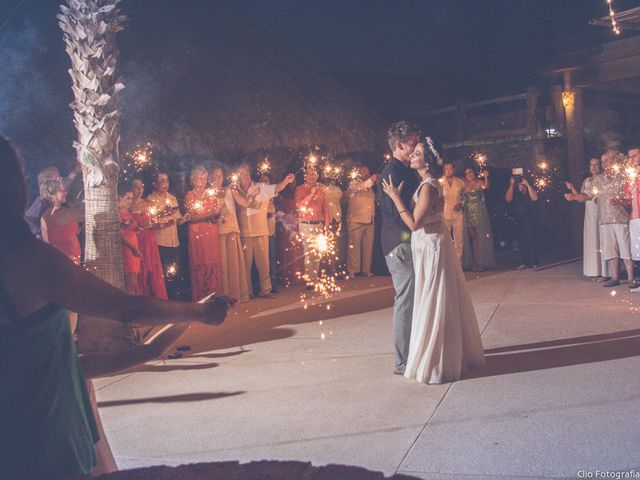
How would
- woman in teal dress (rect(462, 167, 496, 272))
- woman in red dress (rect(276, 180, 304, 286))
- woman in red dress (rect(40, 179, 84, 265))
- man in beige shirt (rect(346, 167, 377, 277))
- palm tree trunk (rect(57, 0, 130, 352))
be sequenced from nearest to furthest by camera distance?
palm tree trunk (rect(57, 0, 130, 352)) → woman in red dress (rect(40, 179, 84, 265)) → woman in red dress (rect(276, 180, 304, 286)) → man in beige shirt (rect(346, 167, 377, 277)) → woman in teal dress (rect(462, 167, 496, 272))

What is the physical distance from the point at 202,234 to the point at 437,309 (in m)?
5.75

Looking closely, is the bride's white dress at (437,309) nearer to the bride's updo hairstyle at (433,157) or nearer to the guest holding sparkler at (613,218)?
the bride's updo hairstyle at (433,157)

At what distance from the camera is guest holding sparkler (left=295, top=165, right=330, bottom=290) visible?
12203mm

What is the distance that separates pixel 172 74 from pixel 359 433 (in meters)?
9.35

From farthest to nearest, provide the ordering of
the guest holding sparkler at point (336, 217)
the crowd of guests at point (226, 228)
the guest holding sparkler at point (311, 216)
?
the guest holding sparkler at point (336, 217) → the guest holding sparkler at point (311, 216) → the crowd of guests at point (226, 228)

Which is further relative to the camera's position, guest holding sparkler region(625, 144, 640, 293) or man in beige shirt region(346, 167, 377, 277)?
man in beige shirt region(346, 167, 377, 277)

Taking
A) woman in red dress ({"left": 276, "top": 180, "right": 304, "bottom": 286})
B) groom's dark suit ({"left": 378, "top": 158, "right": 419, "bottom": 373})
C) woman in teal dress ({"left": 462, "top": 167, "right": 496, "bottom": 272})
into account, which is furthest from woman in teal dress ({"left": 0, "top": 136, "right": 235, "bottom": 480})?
woman in teal dress ({"left": 462, "top": 167, "right": 496, "bottom": 272})

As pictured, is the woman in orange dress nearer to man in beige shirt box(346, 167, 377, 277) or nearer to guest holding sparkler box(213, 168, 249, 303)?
guest holding sparkler box(213, 168, 249, 303)

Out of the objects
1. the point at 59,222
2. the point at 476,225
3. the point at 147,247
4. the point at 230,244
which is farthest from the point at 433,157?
the point at 476,225

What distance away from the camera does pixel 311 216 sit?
12.2 m

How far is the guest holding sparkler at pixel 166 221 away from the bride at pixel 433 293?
17.0 ft

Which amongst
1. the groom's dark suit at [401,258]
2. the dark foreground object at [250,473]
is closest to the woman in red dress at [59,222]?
the groom's dark suit at [401,258]

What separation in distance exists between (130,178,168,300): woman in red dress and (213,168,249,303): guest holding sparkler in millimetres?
1096

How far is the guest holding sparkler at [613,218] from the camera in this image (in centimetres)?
1025
